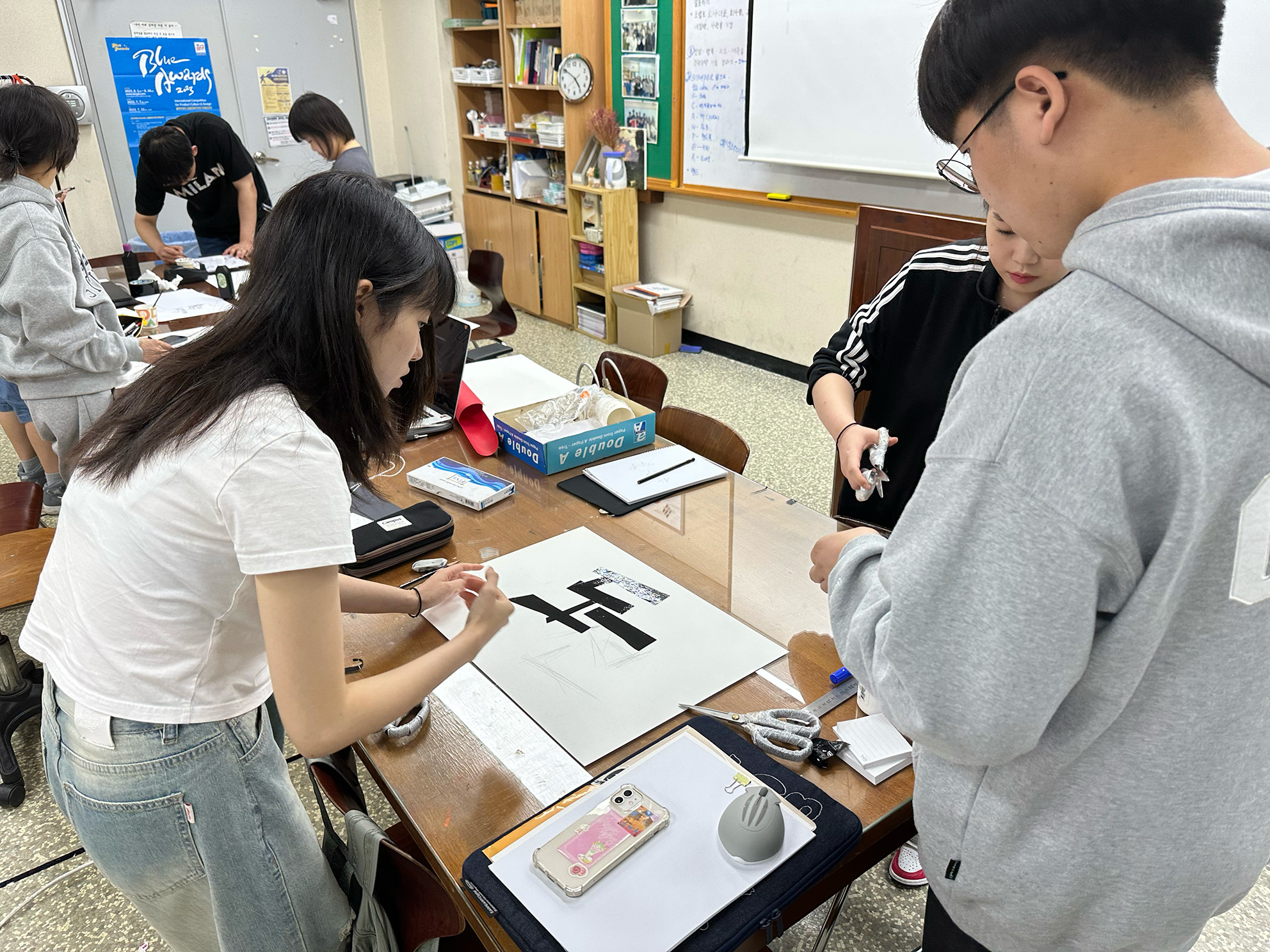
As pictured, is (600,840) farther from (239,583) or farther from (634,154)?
(634,154)

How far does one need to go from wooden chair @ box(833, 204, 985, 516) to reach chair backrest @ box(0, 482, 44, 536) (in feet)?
7.46

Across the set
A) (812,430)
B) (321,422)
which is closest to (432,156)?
(812,430)

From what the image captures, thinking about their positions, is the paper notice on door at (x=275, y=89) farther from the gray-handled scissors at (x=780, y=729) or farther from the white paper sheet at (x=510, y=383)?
the gray-handled scissors at (x=780, y=729)

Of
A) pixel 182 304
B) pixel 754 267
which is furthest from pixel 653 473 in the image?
pixel 754 267

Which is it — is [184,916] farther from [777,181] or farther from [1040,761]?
[777,181]

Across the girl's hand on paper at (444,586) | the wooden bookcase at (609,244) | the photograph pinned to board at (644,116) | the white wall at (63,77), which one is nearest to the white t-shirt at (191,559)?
the girl's hand on paper at (444,586)

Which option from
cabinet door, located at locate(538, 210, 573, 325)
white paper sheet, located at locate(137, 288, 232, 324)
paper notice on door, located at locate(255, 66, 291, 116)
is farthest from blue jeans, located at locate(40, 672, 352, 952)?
paper notice on door, located at locate(255, 66, 291, 116)

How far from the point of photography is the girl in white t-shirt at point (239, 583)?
2.75 feet

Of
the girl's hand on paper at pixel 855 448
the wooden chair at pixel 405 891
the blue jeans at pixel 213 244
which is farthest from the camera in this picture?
the blue jeans at pixel 213 244

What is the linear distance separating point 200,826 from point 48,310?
1.85m

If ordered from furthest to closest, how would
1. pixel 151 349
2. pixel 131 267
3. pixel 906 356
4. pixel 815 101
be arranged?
pixel 815 101 < pixel 131 267 < pixel 151 349 < pixel 906 356

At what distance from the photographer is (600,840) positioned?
90 centimetres

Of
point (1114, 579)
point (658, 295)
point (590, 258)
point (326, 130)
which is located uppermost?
point (326, 130)

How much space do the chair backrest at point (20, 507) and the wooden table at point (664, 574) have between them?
1207 mm
